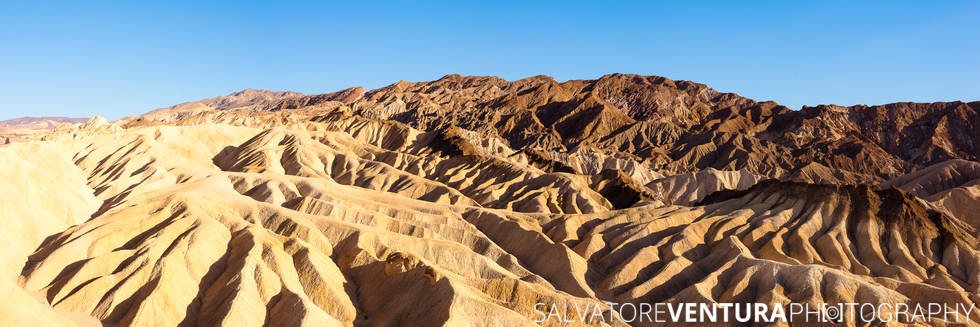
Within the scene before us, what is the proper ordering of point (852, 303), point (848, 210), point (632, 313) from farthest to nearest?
point (848, 210) < point (632, 313) < point (852, 303)

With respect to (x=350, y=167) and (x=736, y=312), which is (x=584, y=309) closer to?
(x=736, y=312)

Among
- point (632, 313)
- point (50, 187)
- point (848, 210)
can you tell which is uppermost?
point (50, 187)

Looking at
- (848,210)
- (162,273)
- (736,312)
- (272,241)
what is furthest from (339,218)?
(848,210)

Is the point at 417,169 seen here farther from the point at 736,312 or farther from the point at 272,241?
the point at 736,312

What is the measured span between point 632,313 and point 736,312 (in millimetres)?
8663

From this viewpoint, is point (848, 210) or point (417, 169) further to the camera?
point (417, 169)

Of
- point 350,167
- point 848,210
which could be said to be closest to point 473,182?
point 350,167

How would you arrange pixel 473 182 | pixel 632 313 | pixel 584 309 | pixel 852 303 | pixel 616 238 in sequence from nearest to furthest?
pixel 584 309 → pixel 852 303 → pixel 632 313 → pixel 616 238 → pixel 473 182

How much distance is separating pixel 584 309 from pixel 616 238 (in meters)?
26.7

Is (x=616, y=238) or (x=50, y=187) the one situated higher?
(x=50, y=187)

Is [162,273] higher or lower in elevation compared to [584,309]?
higher

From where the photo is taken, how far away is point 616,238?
82.6 meters

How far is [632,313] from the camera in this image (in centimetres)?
6512

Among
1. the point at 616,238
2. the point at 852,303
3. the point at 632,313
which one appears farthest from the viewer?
the point at 616,238
